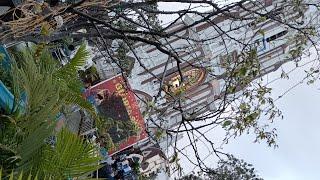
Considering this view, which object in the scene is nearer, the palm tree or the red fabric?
the palm tree

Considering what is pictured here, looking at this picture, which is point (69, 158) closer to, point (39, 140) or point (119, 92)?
point (39, 140)

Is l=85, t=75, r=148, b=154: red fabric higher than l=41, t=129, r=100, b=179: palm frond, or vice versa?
l=85, t=75, r=148, b=154: red fabric

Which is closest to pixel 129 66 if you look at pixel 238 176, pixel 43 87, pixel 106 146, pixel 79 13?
pixel 106 146

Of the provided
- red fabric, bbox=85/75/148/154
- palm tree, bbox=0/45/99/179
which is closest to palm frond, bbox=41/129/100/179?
palm tree, bbox=0/45/99/179

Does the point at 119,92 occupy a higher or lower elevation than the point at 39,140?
higher

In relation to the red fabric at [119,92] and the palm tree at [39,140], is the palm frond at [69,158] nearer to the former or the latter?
the palm tree at [39,140]

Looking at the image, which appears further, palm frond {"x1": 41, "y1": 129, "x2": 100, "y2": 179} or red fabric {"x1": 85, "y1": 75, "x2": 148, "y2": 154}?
red fabric {"x1": 85, "y1": 75, "x2": 148, "y2": 154}

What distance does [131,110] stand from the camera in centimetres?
1484

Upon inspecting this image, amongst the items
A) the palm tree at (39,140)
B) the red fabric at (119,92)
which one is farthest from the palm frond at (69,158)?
the red fabric at (119,92)

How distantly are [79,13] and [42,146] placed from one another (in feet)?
6.31

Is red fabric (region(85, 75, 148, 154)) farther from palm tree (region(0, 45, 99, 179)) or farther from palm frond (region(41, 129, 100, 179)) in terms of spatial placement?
palm frond (region(41, 129, 100, 179))

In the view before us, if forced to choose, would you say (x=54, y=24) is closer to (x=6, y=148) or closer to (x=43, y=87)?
(x=43, y=87)

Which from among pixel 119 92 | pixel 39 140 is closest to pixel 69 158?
pixel 39 140

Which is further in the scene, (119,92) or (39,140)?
(119,92)
